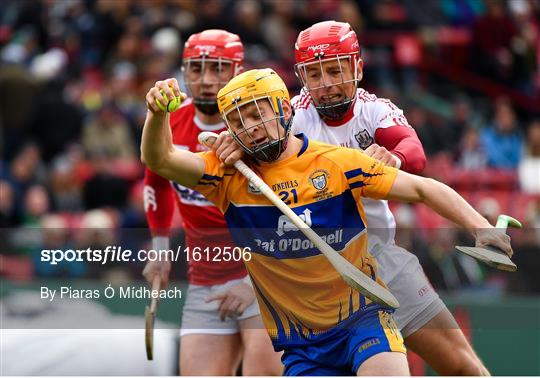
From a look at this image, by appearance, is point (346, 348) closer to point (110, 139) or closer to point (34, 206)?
point (34, 206)

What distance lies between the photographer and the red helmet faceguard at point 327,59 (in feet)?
19.7

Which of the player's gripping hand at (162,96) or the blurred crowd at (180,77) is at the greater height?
the player's gripping hand at (162,96)

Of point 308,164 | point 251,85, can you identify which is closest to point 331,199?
point 308,164

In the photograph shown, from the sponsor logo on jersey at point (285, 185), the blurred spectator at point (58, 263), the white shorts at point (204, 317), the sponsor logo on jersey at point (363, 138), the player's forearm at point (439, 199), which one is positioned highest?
the sponsor logo on jersey at point (363, 138)

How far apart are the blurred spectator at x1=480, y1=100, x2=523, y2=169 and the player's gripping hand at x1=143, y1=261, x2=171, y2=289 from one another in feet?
26.0

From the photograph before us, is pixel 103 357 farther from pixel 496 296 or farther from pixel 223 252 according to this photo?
pixel 496 296

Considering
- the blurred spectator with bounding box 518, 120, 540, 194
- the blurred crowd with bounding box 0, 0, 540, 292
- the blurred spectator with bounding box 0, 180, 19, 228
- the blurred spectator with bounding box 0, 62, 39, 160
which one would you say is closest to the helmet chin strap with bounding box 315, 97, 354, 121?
the blurred crowd with bounding box 0, 0, 540, 292

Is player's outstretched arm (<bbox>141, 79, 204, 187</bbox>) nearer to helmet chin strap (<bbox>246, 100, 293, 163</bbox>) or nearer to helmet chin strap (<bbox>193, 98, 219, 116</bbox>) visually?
helmet chin strap (<bbox>246, 100, 293, 163</bbox>)

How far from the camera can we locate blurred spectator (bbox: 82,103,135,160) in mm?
12695

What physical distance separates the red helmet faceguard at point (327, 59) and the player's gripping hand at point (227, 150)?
0.72 metres

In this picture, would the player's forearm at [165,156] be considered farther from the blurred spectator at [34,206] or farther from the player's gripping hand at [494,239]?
the blurred spectator at [34,206]

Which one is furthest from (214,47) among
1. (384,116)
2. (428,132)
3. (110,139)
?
(428,132)

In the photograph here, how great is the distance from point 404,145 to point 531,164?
7.33m

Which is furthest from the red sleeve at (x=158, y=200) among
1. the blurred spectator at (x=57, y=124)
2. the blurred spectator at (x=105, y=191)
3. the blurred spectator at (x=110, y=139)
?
the blurred spectator at (x=57, y=124)
